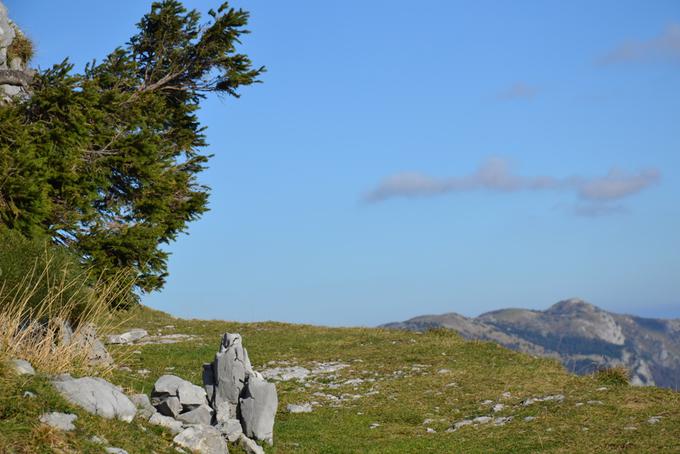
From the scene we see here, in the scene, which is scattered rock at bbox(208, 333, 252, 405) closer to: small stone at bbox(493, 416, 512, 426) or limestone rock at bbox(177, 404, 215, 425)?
limestone rock at bbox(177, 404, 215, 425)

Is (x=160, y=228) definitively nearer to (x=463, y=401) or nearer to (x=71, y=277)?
(x=71, y=277)

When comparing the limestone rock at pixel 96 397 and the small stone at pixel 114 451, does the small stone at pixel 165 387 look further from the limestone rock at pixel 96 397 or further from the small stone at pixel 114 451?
the small stone at pixel 114 451

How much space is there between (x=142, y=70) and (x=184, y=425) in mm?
25316

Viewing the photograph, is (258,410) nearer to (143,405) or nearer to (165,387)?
(165,387)

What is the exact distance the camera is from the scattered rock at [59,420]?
1231 centimetres

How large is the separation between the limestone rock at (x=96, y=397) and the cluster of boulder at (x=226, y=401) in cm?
141

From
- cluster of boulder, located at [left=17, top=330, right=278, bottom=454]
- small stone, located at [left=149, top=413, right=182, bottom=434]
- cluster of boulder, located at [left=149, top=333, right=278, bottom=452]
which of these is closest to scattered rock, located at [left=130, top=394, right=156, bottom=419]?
cluster of boulder, located at [left=17, top=330, right=278, bottom=454]

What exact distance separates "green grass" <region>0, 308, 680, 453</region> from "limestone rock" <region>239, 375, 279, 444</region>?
486 mm

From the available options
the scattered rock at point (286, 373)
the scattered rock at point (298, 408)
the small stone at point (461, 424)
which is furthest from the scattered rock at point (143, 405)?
the scattered rock at point (286, 373)

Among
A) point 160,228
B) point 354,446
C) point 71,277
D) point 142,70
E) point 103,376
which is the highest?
point 142,70

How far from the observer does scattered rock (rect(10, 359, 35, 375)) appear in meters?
13.6

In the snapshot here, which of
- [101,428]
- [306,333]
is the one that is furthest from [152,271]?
[101,428]

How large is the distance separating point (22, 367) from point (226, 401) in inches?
210

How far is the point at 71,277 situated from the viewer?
2267cm
